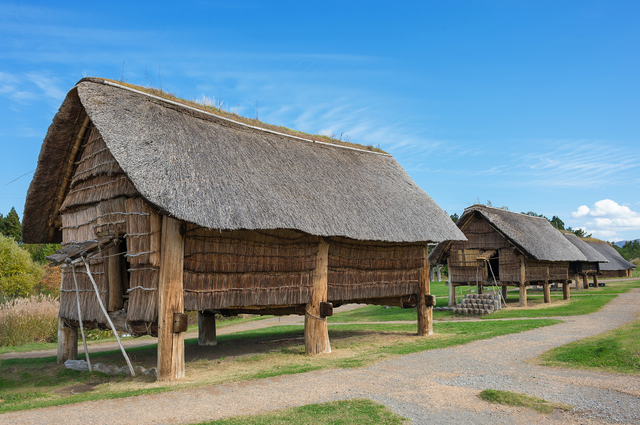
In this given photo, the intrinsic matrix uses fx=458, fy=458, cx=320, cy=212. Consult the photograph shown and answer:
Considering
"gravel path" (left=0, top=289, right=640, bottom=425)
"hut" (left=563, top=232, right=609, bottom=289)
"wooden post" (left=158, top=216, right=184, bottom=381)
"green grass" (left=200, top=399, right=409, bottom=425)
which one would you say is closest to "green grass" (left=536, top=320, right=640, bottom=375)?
"gravel path" (left=0, top=289, right=640, bottom=425)

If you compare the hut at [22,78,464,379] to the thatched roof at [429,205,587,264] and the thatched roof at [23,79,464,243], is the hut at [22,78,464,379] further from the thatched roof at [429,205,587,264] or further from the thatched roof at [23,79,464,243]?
the thatched roof at [429,205,587,264]

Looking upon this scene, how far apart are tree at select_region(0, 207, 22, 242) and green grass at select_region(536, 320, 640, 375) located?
4319cm

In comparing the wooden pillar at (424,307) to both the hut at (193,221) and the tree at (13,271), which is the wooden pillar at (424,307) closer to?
the hut at (193,221)

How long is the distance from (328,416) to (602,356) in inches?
248

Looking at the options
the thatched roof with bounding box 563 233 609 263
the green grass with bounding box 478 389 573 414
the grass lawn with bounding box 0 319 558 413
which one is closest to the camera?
the green grass with bounding box 478 389 573 414

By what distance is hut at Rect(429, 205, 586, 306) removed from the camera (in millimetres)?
22984

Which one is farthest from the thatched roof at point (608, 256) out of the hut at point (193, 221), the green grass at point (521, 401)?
the green grass at point (521, 401)

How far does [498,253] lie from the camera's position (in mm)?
23719

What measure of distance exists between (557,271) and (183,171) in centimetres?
2435

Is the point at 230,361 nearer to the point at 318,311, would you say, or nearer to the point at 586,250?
the point at 318,311

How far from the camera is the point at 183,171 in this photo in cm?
905

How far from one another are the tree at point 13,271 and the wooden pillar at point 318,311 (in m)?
19.6

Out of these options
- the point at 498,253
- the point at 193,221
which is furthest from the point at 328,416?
the point at 498,253

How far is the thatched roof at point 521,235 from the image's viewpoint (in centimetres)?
2272
